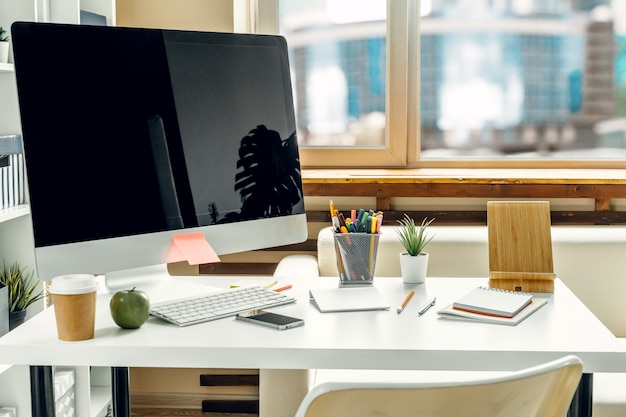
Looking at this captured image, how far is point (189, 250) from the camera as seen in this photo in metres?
1.70

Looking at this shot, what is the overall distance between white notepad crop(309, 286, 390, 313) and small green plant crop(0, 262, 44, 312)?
35.8 inches

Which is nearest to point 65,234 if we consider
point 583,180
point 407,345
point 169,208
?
point 169,208

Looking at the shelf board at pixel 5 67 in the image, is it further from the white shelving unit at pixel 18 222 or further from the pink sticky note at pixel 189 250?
the pink sticky note at pixel 189 250

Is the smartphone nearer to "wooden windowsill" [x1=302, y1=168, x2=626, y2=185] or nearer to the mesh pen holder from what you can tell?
the mesh pen holder

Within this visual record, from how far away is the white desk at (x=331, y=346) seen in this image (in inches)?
54.4

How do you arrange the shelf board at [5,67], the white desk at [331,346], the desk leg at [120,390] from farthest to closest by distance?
the shelf board at [5,67] < the desk leg at [120,390] < the white desk at [331,346]

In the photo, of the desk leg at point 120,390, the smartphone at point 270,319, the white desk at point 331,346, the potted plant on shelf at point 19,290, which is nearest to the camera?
the white desk at point 331,346

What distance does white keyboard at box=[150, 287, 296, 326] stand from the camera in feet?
5.10

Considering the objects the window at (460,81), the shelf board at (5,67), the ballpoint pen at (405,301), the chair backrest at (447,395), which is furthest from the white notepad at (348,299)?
the window at (460,81)

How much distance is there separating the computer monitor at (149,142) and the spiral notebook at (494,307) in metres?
0.46

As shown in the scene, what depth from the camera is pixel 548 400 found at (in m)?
1.05

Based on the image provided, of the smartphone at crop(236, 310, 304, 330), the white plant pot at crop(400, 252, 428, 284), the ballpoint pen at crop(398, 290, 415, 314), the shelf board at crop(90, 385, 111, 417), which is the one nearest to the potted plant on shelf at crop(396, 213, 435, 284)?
the white plant pot at crop(400, 252, 428, 284)

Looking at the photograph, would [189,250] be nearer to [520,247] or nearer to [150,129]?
[150,129]

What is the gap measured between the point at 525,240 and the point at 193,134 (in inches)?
31.4
